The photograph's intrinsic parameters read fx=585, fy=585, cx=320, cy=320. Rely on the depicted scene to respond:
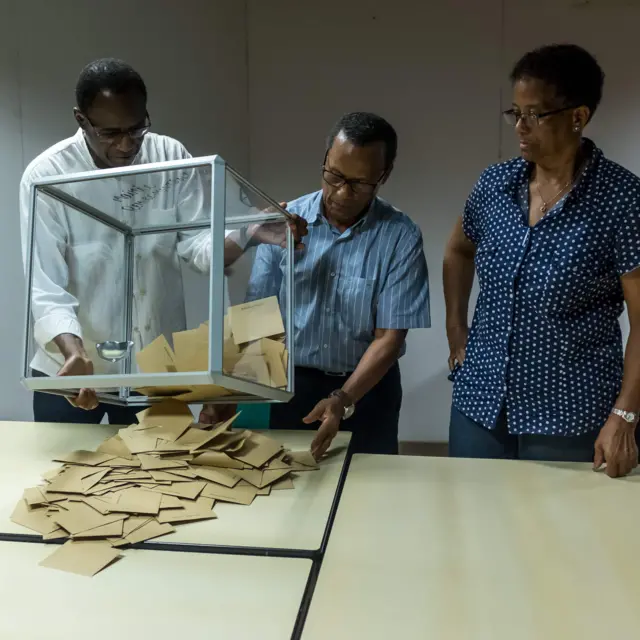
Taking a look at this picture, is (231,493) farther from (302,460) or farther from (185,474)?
(302,460)

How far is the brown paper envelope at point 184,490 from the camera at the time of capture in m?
1.01

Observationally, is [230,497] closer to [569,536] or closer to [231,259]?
[231,259]

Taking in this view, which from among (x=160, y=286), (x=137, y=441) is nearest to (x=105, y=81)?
(x=160, y=286)

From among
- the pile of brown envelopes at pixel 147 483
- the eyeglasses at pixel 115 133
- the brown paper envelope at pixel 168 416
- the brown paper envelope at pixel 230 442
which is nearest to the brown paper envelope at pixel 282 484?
the pile of brown envelopes at pixel 147 483

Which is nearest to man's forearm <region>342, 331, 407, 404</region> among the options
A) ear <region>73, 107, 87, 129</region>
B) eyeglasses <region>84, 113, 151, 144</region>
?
eyeglasses <region>84, 113, 151, 144</region>

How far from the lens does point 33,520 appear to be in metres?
0.94

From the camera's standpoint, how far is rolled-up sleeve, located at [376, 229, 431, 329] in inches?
59.4

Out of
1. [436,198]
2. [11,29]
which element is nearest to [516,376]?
[436,198]

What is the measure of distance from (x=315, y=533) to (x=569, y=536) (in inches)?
15.5

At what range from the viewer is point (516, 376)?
1313 mm

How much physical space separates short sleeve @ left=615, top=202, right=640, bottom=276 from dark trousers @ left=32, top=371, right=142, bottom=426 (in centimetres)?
125

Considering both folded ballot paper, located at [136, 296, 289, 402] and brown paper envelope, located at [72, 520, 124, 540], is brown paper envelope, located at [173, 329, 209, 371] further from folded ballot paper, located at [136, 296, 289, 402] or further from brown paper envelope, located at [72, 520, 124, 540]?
brown paper envelope, located at [72, 520, 124, 540]

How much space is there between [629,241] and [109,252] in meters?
1.08

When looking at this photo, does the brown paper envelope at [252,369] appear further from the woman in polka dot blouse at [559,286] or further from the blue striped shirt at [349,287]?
the woman in polka dot blouse at [559,286]
